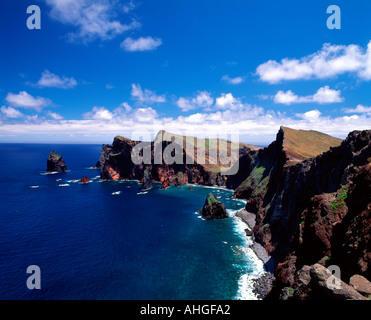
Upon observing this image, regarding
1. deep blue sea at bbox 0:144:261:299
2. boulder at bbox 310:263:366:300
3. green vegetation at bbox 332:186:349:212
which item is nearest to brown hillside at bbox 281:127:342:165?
deep blue sea at bbox 0:144:261:299

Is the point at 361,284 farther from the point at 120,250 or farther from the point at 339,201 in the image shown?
the point at 120,250

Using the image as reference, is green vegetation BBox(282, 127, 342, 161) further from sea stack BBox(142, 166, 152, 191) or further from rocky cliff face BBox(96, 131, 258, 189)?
sea stack BBox(142, 166, 152, 191)

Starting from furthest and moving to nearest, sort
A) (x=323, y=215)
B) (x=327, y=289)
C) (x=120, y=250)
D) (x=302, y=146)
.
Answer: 1. (x=302, y=146)
2. (x=120, y=250)
3. (x=323, y=215)
4. (x=327, y=289)

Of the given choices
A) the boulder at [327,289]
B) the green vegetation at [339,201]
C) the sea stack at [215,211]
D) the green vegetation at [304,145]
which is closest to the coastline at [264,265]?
the sea stack at [215,211]

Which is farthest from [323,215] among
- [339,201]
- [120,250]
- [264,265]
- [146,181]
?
[146,181]

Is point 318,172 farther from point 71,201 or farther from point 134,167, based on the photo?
point 134,167

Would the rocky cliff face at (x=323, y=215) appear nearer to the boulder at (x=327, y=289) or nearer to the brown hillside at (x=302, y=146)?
the brown hillside at (x=302, y=146)
